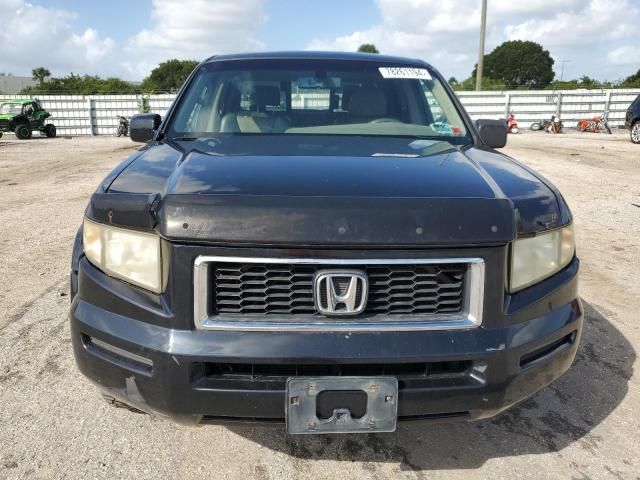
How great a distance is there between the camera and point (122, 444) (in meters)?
2.37

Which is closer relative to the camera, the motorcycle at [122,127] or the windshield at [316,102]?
the windshield at [316,102]

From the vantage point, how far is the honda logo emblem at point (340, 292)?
1712 millimetres

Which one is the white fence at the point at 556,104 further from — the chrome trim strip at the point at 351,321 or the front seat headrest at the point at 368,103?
the chrome trim strip at the point at 351,321

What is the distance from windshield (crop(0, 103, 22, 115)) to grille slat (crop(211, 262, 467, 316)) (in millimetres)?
27041

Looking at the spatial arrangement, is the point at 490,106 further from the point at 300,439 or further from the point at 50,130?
the point at 300,439

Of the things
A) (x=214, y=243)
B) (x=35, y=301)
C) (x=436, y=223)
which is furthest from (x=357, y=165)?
(x=35, y=301)

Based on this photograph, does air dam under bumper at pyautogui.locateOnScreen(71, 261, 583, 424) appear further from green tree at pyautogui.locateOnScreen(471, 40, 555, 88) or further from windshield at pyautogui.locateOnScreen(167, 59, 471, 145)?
green tree at pyautogui.locateOnScreen(471, 40, 555, 88)

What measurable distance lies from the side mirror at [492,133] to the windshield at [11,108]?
26.4 m

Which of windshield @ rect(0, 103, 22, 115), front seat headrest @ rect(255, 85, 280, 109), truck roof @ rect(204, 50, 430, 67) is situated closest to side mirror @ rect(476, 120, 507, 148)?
truck roof @ rect(204, 50, 430, 67)

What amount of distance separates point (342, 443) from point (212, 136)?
1615 millimetres

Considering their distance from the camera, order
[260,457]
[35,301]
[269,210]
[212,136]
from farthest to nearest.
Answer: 1. [35,301]
2. [212,136]
3. [260,457]
4. [269,210]

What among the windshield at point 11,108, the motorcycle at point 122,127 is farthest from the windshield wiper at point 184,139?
the windshield at point 11,108

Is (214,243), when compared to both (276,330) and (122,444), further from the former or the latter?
(122,444)

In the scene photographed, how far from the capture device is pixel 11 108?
974 inches
